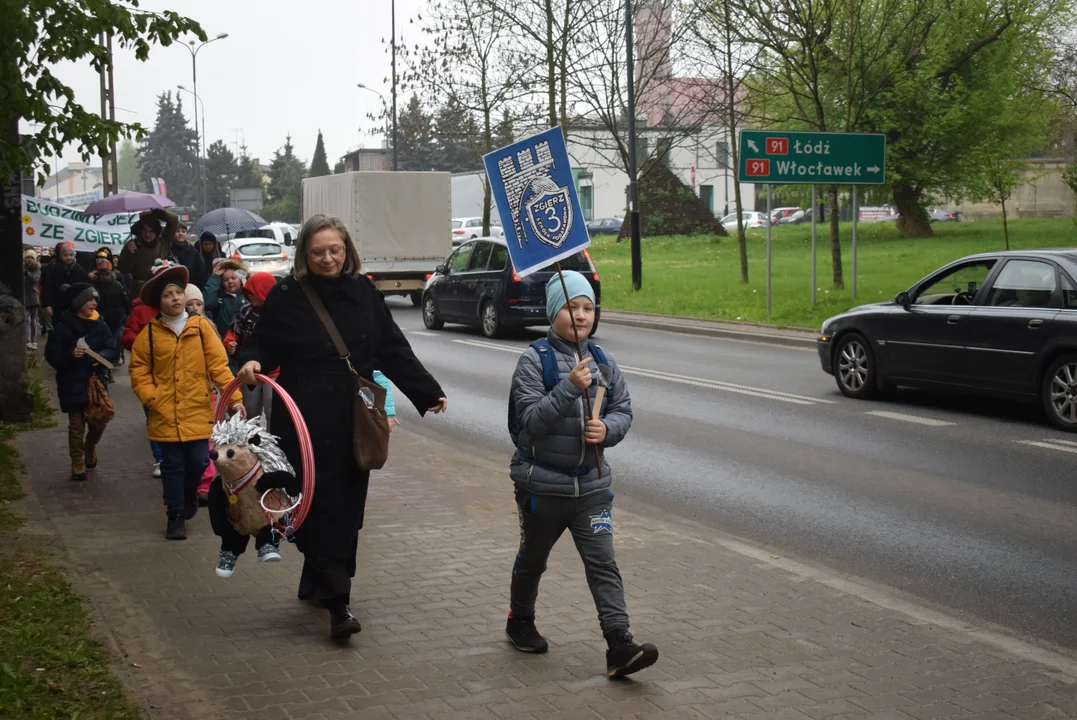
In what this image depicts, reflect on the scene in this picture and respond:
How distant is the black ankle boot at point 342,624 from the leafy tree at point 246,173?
395ft

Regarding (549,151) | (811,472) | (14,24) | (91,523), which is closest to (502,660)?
(549,151)

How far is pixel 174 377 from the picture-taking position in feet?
24.9

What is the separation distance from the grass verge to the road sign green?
58.9ft

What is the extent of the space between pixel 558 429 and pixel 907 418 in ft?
27.4

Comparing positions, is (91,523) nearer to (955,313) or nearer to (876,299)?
(955,313)

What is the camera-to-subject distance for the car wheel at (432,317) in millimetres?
25125

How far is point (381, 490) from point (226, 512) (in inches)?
135

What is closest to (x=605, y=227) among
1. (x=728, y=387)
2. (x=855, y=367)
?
(x=728, y=387)

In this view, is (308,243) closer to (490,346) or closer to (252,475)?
(252,475)

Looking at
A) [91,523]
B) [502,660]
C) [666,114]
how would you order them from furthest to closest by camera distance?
[666,114] < [91,523] < [502,660]

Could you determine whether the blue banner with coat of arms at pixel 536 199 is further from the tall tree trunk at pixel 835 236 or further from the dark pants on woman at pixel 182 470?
the tall tree trunk at pixel 835 236

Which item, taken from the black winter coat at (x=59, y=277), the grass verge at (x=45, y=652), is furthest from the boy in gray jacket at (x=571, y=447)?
the black winter coat at (x=59, y=277)

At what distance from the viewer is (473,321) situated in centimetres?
2369

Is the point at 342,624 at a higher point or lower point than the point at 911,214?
lower
